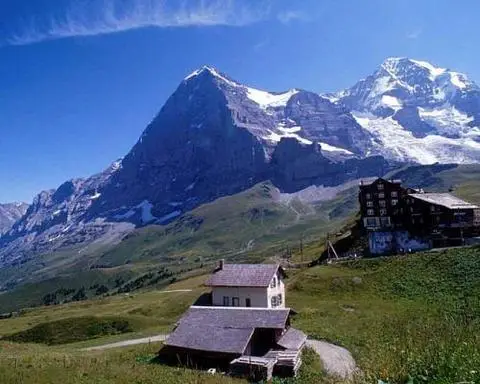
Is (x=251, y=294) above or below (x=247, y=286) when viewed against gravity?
below

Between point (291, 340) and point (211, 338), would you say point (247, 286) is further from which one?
point (211, 338)

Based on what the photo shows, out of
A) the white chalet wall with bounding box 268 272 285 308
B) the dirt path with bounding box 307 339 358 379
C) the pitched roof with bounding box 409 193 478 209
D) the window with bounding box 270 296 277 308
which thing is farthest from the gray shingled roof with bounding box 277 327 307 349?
the pitched roof with bounding box 409 193 478 209

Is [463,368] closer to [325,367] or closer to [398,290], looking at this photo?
[325,367]

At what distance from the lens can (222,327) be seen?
46.6 metres

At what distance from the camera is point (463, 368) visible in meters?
9.51

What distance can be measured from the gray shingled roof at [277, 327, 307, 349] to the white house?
20504mm

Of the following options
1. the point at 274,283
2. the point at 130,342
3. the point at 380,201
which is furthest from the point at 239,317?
the point at 380,201

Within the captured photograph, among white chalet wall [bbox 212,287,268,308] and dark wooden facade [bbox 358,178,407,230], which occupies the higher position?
dark wooden facade [bbox 358,178,407,230]

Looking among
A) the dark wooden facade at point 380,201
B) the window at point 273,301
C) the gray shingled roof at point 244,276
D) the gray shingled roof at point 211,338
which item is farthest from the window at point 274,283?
the dark wooden facade at point 380,201

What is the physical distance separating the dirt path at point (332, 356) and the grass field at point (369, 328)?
1.07 metres

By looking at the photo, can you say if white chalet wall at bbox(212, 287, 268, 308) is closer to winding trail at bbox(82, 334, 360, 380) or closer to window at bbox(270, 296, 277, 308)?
window at bbox(270, 296, 277, 308)

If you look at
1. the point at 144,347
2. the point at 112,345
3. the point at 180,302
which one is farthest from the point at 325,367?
the point at 180,302

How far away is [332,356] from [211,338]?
11398 millimetres

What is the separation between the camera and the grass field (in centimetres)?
1098
